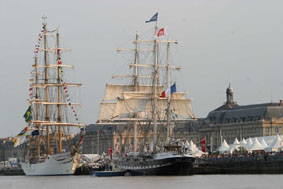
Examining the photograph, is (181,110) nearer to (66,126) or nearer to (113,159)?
(113,159)

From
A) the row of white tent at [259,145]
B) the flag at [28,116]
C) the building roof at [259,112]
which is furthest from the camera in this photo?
the building roof at [259,112]

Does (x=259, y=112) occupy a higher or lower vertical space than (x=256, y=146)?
higher

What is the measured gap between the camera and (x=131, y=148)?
401 ft

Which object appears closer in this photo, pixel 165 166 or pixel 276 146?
pixel 165 166

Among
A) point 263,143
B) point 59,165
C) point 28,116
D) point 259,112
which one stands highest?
point 259,112

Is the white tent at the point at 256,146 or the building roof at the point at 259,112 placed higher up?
the building roof at the point at 259,112

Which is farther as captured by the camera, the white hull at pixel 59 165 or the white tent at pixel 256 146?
the white hull at pixel 59 165

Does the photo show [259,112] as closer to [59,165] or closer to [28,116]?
[59,165]

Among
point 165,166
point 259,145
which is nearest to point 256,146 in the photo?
point 259,145

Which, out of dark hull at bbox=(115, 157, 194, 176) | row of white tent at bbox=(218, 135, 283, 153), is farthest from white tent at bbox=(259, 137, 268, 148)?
dark hull at bbox=(115, 157, 194, 176)

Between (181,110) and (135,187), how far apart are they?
44.0 m

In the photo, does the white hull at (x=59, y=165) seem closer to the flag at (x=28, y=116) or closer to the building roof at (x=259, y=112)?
the flag at (x=28, y=116)

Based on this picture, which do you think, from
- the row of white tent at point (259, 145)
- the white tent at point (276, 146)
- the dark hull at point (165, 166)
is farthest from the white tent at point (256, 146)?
the dark hull at point (165, 166)

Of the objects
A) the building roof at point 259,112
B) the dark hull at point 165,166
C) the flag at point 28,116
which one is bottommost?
the dark hull at point 165,166
